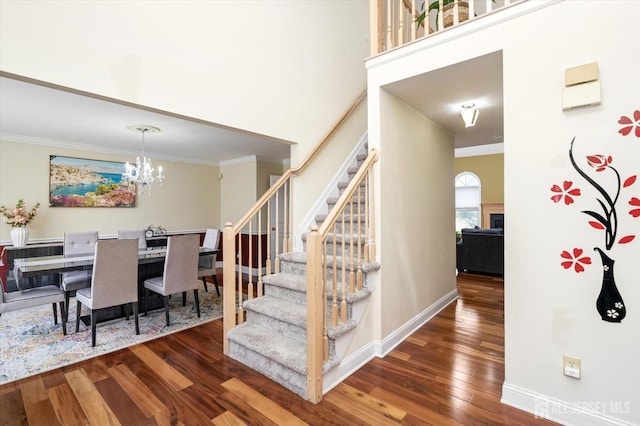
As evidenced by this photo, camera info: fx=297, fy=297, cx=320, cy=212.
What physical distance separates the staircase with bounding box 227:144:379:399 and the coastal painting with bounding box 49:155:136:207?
398 centimetres

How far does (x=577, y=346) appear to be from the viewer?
5.42ft

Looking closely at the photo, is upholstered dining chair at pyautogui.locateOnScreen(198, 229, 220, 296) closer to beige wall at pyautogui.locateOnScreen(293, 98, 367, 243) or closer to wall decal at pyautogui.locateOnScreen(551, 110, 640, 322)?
beige wall at pyautogui.locateOnScreen(293, 98, 367, 243)

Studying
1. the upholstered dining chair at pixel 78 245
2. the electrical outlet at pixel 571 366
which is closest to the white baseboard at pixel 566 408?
the electrical outlet at pixel 571 366

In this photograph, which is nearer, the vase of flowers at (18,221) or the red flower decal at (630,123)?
the red flower decal at (630,123)

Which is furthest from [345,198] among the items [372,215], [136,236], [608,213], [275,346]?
[136,236]

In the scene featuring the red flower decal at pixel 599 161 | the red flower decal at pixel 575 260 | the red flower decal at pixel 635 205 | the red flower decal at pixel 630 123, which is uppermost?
the red flower decal at pixel 630 123

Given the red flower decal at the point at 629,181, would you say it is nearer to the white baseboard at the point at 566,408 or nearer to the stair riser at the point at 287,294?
the white baseboard at the point at 566,408

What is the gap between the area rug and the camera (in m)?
2.46

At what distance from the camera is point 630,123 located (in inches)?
59.7

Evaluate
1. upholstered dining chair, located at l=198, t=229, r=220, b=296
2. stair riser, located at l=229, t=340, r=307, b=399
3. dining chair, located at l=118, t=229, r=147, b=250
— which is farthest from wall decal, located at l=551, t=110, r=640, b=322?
dining chair, located at l=118, t=229, r=147, b=250

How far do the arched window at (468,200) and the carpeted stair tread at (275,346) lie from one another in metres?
8.07

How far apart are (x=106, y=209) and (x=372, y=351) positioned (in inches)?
199

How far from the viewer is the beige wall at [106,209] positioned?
14.1 feet

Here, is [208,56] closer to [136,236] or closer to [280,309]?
[280,309]
